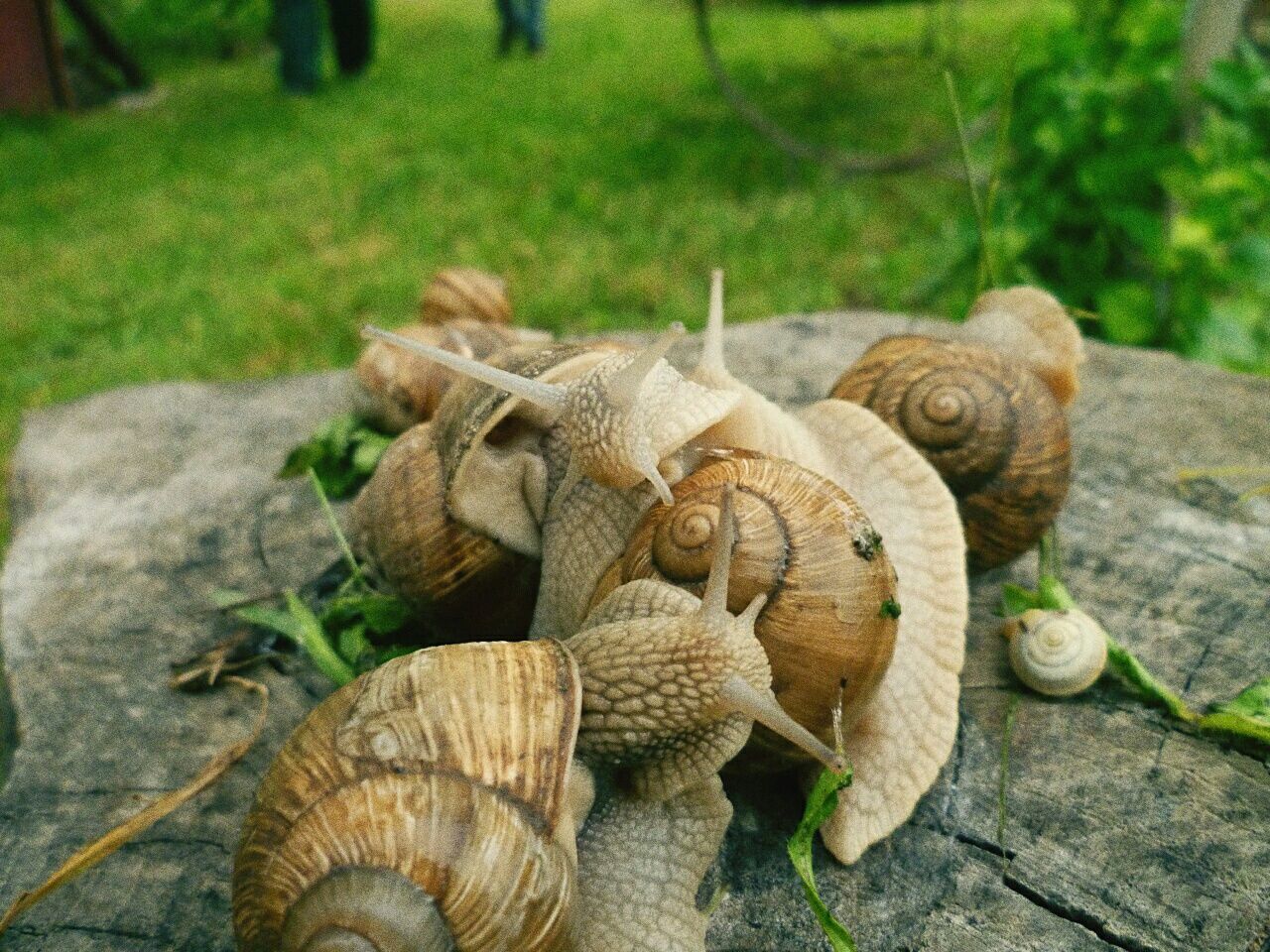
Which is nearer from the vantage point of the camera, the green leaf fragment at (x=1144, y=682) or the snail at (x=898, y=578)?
the snail at (x=898, y=578)

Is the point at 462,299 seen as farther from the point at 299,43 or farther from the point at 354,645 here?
the point at 299,43

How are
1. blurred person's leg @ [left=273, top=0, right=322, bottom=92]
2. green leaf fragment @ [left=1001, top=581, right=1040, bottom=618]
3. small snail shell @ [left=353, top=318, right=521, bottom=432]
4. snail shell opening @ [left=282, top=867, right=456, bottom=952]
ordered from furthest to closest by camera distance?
1. blurred person's leg @ [left=273, top=0, right=322, bottom=92]
2. small snail shell @ [left=353, top=318, right=521, bottom=432]
3. green leaf fragment @ [left=1001, top=581, right=1040, bottom=618]
4. snail shell opening @ [left=282, top=867, right=456, bottom=952]

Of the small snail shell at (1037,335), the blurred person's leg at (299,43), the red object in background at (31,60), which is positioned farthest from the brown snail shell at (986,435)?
the red object in background at (31,60)

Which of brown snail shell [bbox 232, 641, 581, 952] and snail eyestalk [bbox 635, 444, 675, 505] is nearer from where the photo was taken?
brown snail shell [bbox 232, 641, 581, 952]

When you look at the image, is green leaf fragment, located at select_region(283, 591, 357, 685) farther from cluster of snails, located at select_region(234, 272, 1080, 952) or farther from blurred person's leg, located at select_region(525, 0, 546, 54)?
blurred person's leg, located at select_region(525, 0, 546, 54)

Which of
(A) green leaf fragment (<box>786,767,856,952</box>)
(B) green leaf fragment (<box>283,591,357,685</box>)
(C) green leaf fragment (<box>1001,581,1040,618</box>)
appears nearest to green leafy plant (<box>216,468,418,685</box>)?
(B) green leaf fragment (<box>283,591,357,685</box>)

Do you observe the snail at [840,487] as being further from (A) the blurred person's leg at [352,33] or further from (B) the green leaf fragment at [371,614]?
(A) the blurred person's leg at [352,33]
